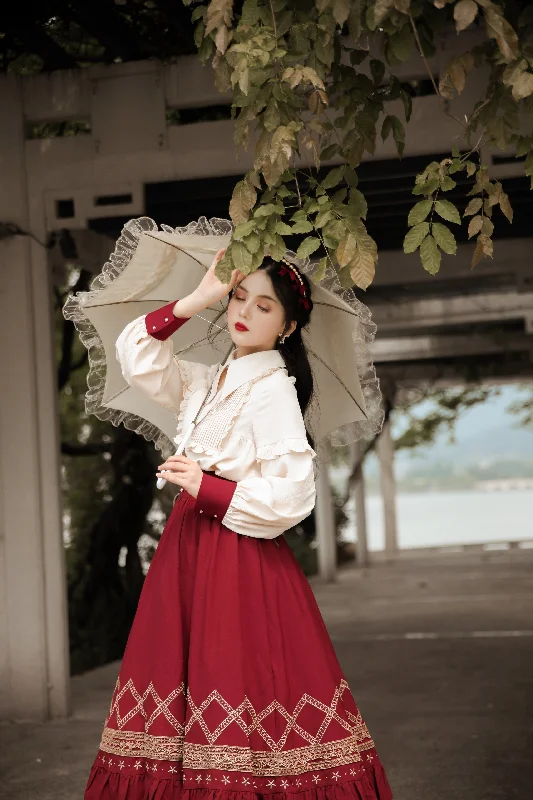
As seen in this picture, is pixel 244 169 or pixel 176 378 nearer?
pixel 176 378

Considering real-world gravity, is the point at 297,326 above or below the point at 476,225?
below

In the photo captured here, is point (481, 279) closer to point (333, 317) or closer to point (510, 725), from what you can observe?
point (510, 725)

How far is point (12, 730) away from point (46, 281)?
1.99 meters

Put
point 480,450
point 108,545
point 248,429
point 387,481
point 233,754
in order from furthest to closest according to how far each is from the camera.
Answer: point 480,450 → point 387,481 → point 108,545 → point 248,429 → point 233,754

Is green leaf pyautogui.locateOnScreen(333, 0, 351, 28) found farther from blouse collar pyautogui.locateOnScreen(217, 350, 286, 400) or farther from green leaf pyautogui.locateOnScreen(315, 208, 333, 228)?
blouse collar pyautogui.locateOnScreen(217, 350, 286, 400)

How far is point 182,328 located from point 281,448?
0.69 m

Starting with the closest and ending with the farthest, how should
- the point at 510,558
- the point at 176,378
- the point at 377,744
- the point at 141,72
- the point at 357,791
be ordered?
the point at 357,791 < the point at 176,378 < the point at 377,744 < the point at 141,72 < the point at 510,558

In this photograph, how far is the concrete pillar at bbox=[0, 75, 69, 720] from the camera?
4.66 metres

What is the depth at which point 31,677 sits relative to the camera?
465cm

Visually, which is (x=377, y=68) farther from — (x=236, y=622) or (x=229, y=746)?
(x=229, y=746)

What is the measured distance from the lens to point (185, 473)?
2480mm

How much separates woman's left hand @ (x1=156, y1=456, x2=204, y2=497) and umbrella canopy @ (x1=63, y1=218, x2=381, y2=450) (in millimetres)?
485

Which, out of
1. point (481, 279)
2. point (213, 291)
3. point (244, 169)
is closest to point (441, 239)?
point (213, 291)

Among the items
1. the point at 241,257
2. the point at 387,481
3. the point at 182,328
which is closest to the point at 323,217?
the point at 241,257
